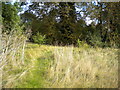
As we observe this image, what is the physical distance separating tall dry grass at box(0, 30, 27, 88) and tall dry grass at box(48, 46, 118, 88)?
26.9 inches

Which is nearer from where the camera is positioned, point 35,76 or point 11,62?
point 35,76

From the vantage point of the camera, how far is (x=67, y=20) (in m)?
6.49

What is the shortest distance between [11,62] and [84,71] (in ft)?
5.52

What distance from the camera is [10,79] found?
6.85 ft

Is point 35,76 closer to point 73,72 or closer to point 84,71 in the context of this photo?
point 73,72

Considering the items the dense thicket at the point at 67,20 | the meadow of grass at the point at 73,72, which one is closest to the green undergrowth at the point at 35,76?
the meadow of grass at the point at 73,72

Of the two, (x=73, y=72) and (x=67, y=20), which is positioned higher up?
(x=67, y=20)

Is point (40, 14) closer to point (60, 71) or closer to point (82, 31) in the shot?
point (82, 31)

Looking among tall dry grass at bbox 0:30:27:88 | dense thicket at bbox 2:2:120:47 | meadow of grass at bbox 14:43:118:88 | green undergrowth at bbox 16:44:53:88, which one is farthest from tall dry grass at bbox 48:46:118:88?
dense thicket at bbox 2:2:120:47

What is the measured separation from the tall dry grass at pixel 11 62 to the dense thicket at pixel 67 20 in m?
2.88

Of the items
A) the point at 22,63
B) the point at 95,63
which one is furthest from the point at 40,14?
the point at 95,63

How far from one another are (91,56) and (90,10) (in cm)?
379

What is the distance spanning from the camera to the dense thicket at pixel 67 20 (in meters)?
5.98

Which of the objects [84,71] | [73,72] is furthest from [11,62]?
[84,71]
